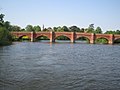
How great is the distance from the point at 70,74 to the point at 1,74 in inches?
202

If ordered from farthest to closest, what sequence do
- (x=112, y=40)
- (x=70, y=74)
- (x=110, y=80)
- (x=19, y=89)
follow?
(x=112, y=40)
(x=70, y=74)
(x=110, y=80)
(x=19, y=89)

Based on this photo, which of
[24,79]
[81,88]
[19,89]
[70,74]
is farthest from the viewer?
[70,74]

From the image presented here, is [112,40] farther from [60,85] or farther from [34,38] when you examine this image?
[60,85]

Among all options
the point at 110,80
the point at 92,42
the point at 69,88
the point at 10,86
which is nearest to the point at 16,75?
the point at 10,86

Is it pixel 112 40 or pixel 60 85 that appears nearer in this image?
pixel 60 85

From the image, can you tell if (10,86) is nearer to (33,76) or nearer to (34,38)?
(33,76)

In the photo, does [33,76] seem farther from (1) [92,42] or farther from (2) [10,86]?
(1) [92,42]

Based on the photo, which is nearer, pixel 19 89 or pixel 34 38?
pixel 19 89

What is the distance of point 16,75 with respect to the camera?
16.1 metres

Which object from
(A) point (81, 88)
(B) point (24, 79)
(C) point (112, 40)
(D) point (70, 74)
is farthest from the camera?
(C) point (112, 40)

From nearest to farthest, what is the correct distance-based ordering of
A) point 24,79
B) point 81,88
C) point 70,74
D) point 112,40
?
1. point 81,88
2. point 24,79
3. point 70,74
4. point 112,40

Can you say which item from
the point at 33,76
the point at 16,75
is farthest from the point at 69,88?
the point at 16,75

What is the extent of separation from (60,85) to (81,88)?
1.33 m

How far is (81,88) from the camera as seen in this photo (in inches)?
527
